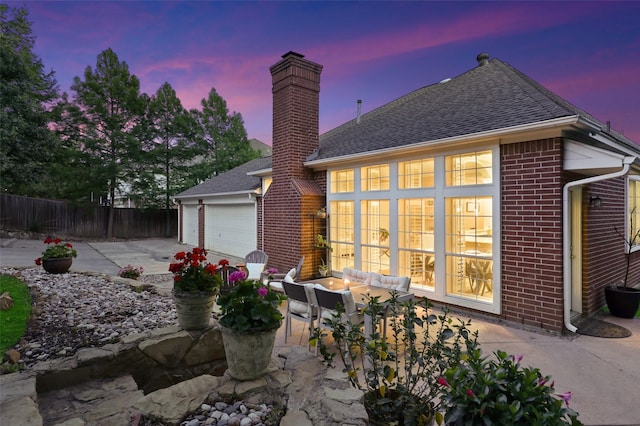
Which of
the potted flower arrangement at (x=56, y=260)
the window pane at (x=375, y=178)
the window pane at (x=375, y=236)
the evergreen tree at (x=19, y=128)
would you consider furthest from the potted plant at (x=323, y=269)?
the evergreen tree at (x=19, y=128)

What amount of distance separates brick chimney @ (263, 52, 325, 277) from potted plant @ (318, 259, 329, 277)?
23 cm

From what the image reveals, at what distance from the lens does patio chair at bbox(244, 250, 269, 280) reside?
24.8 ft

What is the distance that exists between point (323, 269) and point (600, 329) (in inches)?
202

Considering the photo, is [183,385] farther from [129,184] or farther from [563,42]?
[129,184]

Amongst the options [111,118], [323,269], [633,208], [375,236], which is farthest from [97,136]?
[633,208]

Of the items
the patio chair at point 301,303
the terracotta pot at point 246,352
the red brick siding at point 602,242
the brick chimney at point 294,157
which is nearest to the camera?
the terracotta pot at point 246,352

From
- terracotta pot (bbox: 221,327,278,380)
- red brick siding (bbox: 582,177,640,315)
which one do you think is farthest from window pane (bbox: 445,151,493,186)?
terracotta pot (bbox: 221,327,278,380)

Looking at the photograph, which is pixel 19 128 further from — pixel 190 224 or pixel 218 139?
pixel 218 139

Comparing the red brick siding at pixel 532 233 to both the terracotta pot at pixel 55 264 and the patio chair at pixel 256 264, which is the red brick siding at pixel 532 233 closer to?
the patio chair at pixel 256 264

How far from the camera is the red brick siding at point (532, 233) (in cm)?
472

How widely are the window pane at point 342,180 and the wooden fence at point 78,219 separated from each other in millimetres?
15713

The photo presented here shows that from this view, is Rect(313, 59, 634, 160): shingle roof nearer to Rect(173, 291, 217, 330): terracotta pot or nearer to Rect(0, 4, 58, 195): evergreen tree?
Rect(173, 291, 217, 330): terracotta pot

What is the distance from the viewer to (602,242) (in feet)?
19.7

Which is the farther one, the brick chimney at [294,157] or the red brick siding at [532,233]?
the brick chimney at [294,157]
